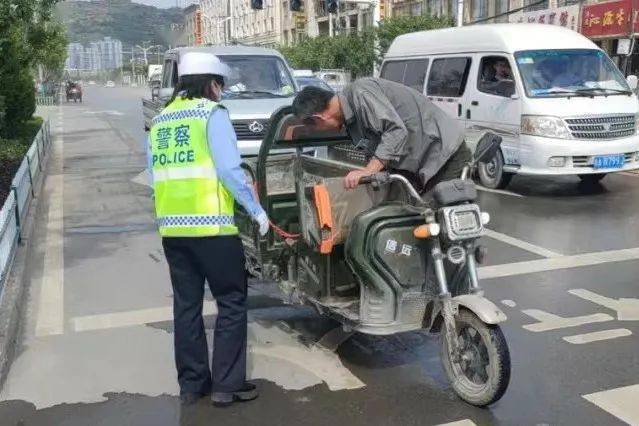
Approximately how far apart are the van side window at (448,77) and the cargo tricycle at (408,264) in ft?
23.2

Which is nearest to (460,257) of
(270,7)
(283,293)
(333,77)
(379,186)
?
(379,186)

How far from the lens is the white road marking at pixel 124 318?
5141mm

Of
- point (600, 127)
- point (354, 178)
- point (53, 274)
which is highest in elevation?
point (354, 178)

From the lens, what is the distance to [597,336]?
185 inches

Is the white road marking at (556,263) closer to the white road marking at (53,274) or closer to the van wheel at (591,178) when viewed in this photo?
the white road marking at (53,274)

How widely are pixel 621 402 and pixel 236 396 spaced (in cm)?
201

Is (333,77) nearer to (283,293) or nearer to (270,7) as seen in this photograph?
(283,293)

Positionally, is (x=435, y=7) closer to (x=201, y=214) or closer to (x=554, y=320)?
(x=554, y=320)

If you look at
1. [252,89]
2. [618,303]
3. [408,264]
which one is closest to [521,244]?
[618,303]

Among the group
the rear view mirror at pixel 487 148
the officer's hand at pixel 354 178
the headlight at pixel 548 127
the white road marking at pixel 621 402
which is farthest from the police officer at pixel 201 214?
the headlight at pixel 548 127

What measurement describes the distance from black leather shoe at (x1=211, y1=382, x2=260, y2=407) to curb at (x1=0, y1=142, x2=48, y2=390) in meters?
1.32

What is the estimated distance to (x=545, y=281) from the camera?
5926 mm

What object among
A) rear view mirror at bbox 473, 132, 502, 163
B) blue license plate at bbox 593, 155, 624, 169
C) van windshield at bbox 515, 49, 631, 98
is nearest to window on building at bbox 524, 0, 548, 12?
van windshield at bbox 515, 49, 631, 98

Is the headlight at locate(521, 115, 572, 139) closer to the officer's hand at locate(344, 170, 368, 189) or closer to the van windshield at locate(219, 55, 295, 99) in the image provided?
the van windshield at locate(219, 55, 295, 99)
